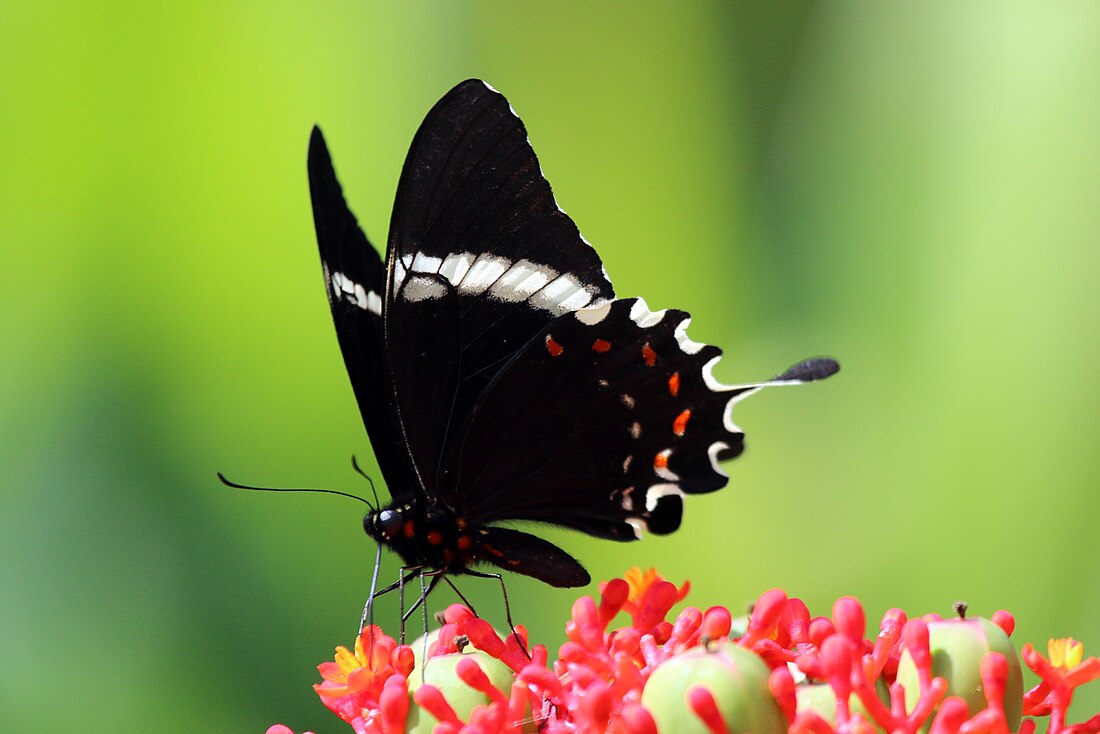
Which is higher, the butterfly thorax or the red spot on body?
the red spot on body

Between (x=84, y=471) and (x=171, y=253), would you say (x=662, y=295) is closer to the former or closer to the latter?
(x=171, y=253)

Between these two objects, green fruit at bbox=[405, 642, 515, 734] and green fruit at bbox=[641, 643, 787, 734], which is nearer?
green fruit at bbox=[641, 643, 787, 734]

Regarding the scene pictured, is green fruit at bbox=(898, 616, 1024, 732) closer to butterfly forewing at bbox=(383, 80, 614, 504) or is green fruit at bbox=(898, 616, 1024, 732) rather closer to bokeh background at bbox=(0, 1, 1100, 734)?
butterfly forewing at bbox=(383, 80, 614, 504)

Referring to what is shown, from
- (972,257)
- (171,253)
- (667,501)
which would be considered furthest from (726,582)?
(171,253)

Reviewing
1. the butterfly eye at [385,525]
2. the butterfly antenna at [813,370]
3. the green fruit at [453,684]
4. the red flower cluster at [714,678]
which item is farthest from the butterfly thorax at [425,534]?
the butterfly antenna at [813,370]

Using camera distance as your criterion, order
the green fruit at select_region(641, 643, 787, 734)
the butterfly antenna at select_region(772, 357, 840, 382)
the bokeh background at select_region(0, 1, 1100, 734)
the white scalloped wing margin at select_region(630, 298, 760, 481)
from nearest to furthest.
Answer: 1. the green fruit at select_region(641, 643, 787, 734)
2. the butterfly antenna at select_region(772, 357, 840, 382)
3. the white scalloped wing margin at select_region(630, 298, 760, 481)
4. the bokeh background at select_region(0, 1, 1100, 734)

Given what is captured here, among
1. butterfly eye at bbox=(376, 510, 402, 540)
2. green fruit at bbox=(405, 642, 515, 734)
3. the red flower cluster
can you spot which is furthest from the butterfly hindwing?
green fruit at bbox=(405, 642, 515, 734)

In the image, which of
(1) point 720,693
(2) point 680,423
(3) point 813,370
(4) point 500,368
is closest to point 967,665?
(1) point 720,693

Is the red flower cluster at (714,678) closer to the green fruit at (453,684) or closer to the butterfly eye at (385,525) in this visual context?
the green fruit at (453,684)
